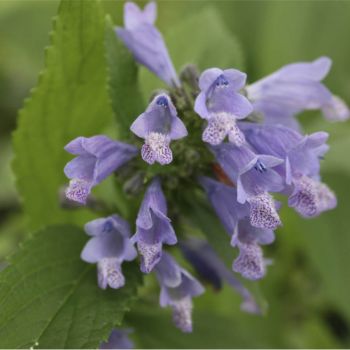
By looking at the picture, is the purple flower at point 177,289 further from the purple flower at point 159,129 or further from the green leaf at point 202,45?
the green leaf at point 202,45

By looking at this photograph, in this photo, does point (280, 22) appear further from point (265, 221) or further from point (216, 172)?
point (265, 221)

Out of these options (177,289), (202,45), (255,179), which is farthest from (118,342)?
(202,45)

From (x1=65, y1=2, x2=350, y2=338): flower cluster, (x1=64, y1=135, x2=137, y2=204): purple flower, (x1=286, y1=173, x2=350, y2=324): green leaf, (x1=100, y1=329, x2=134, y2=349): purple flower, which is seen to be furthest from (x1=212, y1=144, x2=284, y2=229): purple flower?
(x1=286, y1=173, x2=350, y2=324): green leaf

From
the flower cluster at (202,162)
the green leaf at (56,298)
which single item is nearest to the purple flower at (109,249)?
the flower cluster at (202,162)

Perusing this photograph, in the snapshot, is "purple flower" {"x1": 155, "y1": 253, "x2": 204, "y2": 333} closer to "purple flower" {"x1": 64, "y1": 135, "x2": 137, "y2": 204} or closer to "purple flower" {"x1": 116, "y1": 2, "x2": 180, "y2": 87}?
"purple flower" {"x1": 64, "y1": 135, "x2": 137, "y2": 204}

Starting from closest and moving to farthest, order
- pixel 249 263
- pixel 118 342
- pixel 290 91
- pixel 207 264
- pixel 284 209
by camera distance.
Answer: pixel 249 263
pixel 118 342
pixel 290 91
pixel 207 264
pixel 284 209

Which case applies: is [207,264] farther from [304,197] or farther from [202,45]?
[202,45]
